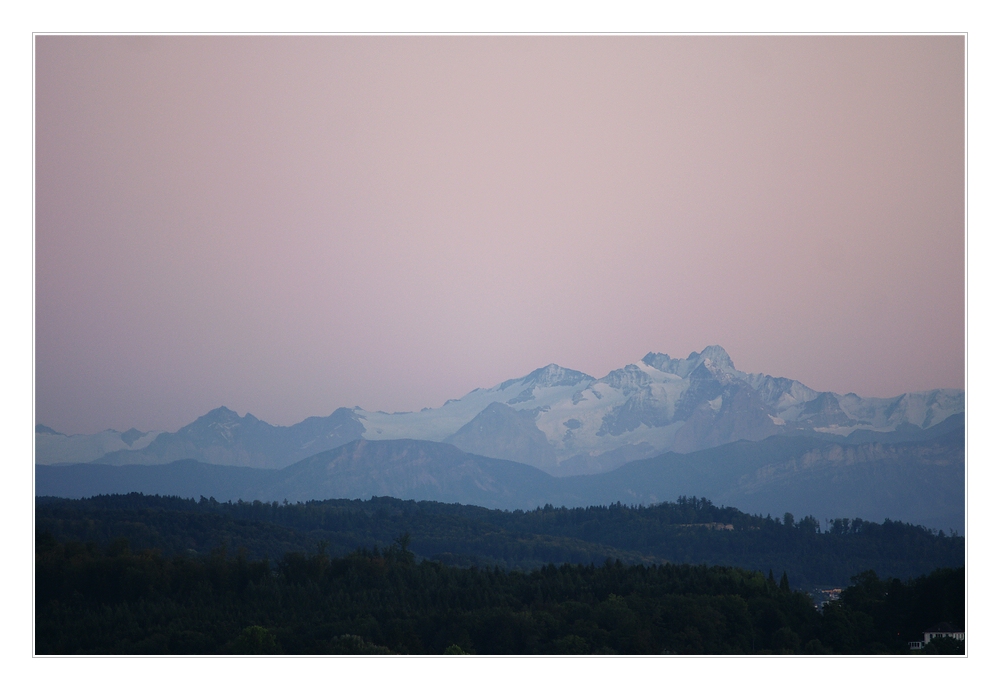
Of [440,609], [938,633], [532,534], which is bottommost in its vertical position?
[532,534]

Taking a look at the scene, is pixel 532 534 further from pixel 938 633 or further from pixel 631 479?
pixel 938 633

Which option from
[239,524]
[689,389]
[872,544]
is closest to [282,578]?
[239,524]

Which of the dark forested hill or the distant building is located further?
the dark forested hill

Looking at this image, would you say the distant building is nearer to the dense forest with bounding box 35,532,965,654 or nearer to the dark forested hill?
the dense forest with bounding box 35,532,965,654

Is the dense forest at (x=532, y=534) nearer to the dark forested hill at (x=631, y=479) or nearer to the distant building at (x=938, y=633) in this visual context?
A: the dark forested hill at (x=631, y=479)

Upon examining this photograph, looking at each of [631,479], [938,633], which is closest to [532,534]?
[631,479]

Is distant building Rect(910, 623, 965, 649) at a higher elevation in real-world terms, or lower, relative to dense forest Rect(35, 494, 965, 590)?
higher

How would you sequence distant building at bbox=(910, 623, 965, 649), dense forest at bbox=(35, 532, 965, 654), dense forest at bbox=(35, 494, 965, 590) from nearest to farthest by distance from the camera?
distant building at bbox=(910, 623, 965, 649) < dense forest at bbox=(35, 532, 965, 654) < dense forest at bbox=(35, 494, 965, 590)

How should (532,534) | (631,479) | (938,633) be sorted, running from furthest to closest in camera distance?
(631,479) < (532,534) < (938,633)

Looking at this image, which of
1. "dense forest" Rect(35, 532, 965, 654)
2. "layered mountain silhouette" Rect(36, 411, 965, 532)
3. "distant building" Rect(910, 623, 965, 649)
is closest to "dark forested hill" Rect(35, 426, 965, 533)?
"layered mountain silhouette" Rect(36, 411, 965, 532)
